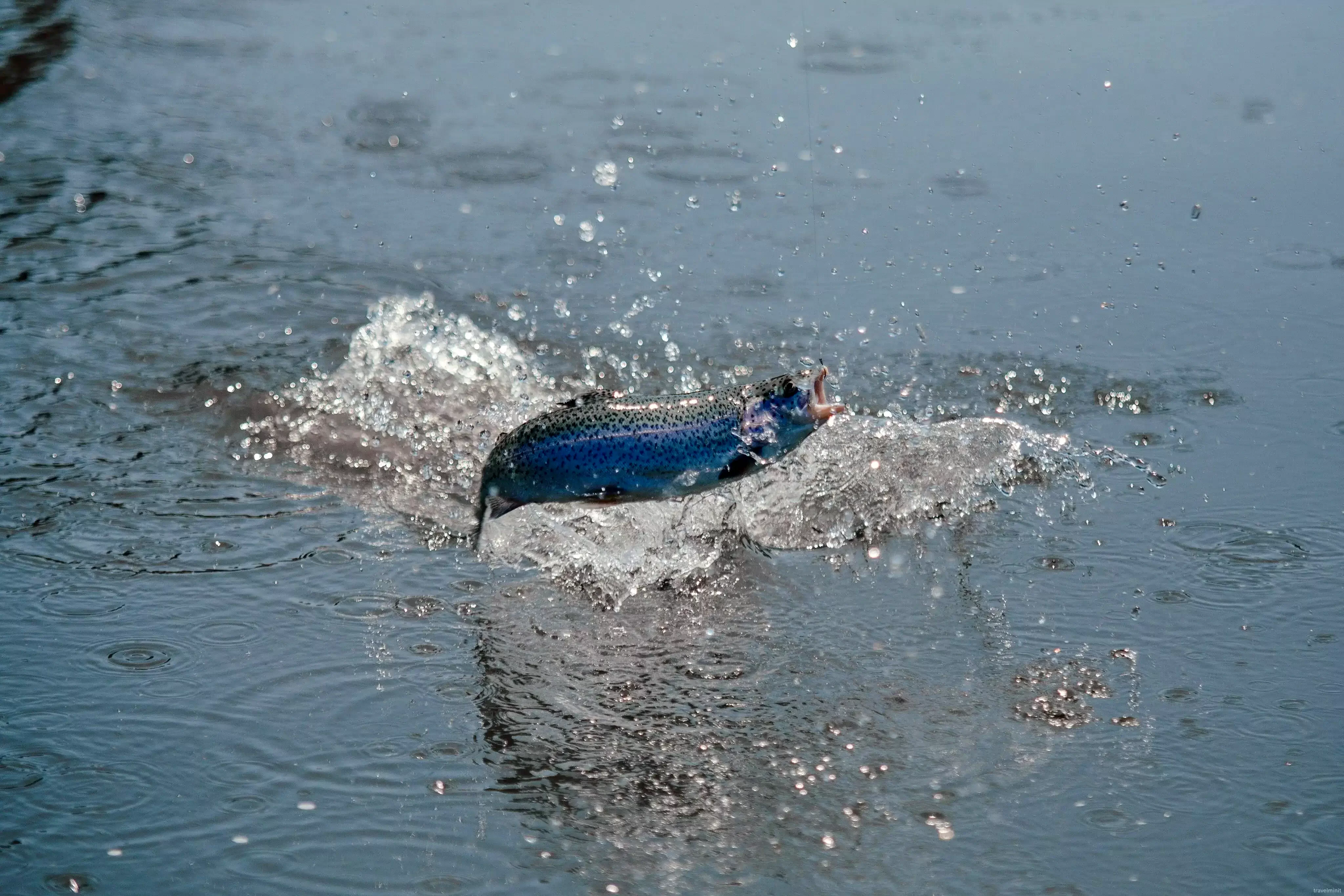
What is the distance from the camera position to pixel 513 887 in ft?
11.9

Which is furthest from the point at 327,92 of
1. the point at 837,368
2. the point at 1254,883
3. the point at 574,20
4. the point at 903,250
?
the point at 1254,883

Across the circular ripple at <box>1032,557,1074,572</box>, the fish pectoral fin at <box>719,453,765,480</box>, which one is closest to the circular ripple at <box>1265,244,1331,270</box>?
the circular ripple at <box>1032,557,1074,572</box>

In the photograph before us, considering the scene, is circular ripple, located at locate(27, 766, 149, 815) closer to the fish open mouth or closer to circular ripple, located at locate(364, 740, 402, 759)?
circular ripple, located at locate(364, 740, 402, 759)

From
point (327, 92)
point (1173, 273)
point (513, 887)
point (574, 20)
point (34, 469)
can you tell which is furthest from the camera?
point (574, 20)

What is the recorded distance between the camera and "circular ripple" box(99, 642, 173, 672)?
452 cm

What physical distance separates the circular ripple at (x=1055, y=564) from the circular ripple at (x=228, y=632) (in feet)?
8.53

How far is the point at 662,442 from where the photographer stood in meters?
4.41

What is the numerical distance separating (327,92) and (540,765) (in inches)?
328

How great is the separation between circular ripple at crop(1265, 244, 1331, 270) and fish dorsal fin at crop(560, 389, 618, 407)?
16.0 ft

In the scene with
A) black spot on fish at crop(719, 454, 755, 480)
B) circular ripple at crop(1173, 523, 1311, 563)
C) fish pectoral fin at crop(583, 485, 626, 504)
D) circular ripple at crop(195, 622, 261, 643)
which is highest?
black spot on fish at crop(719, 454, 755, 480)

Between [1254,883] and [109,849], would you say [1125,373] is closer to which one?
[1254,883]

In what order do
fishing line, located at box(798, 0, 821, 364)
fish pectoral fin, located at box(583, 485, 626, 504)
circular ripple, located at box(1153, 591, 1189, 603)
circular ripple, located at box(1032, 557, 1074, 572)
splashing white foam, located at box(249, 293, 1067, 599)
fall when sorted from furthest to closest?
fishing line, located at box(798, 0, 821, 364)
splashing white foam, located at box(249, 293, 1067, 599)
circular ripple, located at box(1032, 557, 1074, 572)
circular ripple, located at box(1153, 591, 1189, 603)
fish pectoral fin, located at box(583, 485, 626, 504)

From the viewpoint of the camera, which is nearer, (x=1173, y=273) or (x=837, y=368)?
(x=837, y=368)

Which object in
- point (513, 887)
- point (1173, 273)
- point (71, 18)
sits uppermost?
point (71, 18)
